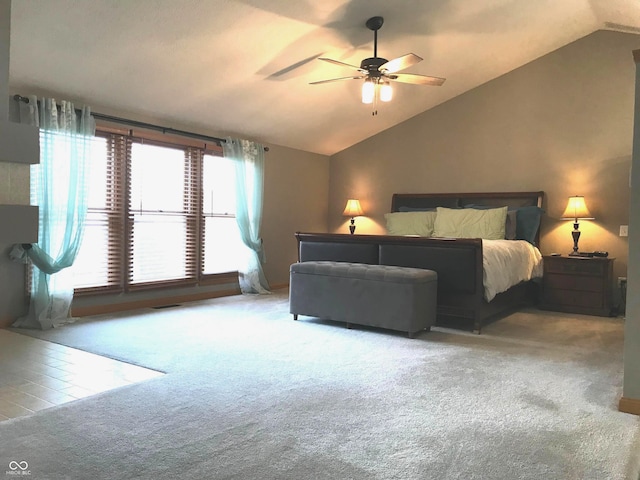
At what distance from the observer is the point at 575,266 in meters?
5.41

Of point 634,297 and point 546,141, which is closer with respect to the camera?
point 634,297

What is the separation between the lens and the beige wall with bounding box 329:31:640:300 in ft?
18.3

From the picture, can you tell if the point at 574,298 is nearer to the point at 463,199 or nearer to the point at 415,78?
the point at 463,199

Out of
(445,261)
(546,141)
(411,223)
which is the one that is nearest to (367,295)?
(445,261)

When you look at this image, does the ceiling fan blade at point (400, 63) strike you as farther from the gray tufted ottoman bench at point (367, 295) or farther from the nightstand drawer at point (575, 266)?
the nightstand drawer at point (575, 266)

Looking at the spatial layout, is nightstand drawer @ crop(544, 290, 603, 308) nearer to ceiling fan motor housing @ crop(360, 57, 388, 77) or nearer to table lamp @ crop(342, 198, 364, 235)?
table lamp @ crop(342, 198, 364, 235)

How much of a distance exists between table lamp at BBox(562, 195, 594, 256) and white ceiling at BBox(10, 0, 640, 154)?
1.86 meters

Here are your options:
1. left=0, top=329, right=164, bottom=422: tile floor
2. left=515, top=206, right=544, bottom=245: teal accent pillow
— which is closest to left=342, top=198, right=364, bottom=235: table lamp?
left=515, top=206, right=544, bottom=245: teal accent pillow

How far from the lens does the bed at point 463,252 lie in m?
4.35

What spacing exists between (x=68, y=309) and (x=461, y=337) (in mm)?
3528

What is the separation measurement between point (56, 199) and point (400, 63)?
3259mm

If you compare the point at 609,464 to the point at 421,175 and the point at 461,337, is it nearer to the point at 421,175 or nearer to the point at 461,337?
the point at 461,337

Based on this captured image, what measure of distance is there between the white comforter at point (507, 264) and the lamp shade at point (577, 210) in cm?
53

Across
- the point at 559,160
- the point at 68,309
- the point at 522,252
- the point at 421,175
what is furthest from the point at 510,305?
the point at 68,309
